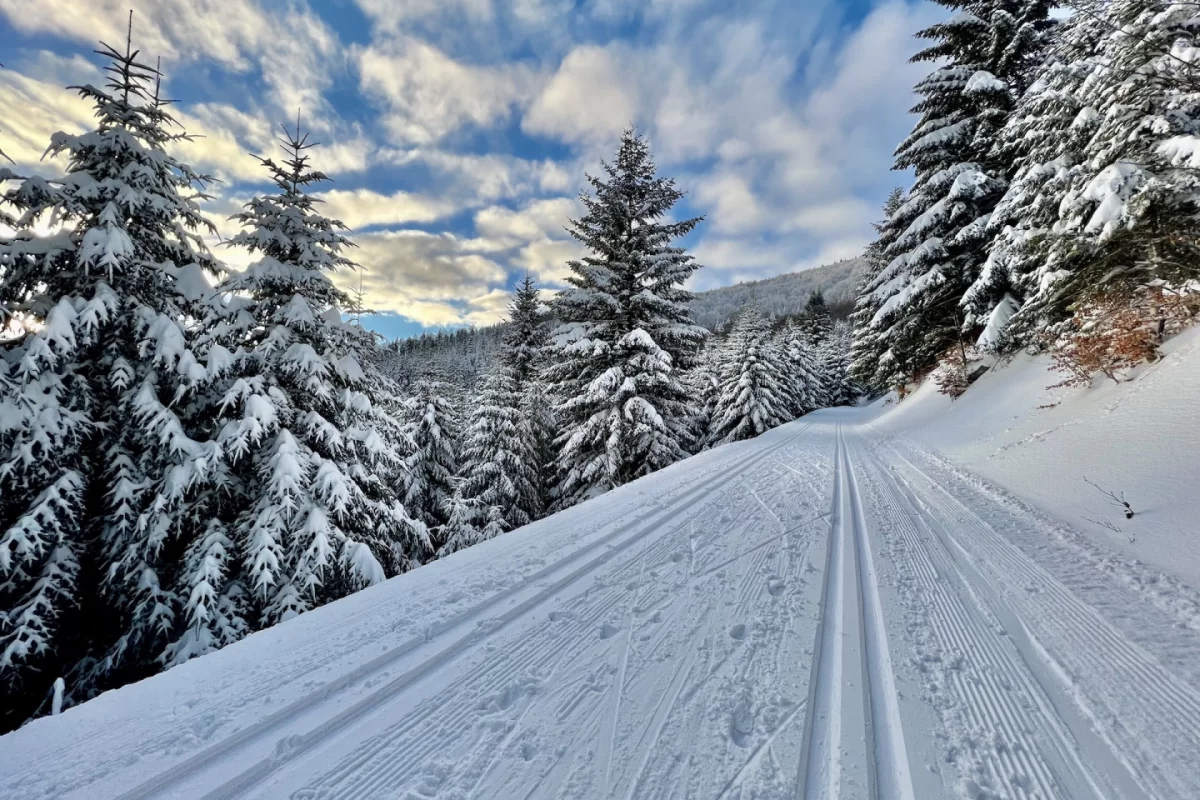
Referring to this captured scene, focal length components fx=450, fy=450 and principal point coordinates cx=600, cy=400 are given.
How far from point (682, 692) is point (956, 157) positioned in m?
18.6

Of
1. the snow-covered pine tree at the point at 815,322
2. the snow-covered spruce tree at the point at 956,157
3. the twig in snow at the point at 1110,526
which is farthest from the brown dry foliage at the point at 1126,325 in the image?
the snow-covered pine tree at the point at 815,322

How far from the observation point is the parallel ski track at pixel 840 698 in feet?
5.56

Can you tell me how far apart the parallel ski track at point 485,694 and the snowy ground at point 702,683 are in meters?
0.01

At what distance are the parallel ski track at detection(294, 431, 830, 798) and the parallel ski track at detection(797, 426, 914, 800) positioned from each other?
0.58m

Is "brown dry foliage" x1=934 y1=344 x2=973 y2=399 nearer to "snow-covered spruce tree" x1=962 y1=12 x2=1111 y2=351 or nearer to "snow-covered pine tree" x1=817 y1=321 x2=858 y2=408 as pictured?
"snow-covered spruce tree" x1=962 y1=12 x2=1111 y2=351

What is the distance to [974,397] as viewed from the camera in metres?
A: 12.9

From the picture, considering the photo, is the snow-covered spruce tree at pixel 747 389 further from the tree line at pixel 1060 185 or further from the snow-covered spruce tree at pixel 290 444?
the snow-covered spruce tree at pixel 290 444

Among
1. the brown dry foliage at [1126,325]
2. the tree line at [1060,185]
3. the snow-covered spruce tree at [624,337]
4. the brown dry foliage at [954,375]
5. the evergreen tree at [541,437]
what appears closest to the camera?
the tree line at [1060,185]

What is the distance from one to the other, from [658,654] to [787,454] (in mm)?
8959

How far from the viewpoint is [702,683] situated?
2.23 m

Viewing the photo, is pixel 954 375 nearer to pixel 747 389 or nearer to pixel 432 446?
pixel 747 389

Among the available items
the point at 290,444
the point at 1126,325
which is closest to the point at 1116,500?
the point at 1126,325

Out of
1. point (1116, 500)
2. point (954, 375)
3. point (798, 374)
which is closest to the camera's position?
point (1116, 500)

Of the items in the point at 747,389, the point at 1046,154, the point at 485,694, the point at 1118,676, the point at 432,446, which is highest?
the point at 1046,154
